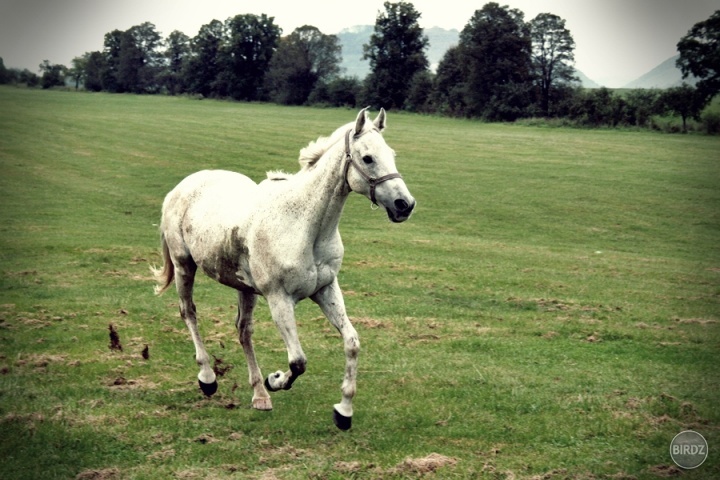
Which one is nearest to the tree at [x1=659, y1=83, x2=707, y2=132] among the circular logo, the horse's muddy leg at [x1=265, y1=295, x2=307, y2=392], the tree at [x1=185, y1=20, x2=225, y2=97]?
the circular logo

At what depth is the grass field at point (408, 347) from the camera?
21.8ft

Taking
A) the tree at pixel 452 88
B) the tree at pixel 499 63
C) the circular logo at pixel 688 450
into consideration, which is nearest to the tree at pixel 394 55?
the tree at pixel 452 88

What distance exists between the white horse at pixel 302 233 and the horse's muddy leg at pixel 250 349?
13 millimetres

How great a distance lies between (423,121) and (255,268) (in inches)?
2091

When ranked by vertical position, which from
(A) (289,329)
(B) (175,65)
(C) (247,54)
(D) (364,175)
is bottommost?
(A) (289,329)

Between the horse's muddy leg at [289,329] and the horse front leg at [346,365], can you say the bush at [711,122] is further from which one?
the horse's muddy leg at [289,329]

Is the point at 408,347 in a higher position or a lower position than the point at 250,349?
lower

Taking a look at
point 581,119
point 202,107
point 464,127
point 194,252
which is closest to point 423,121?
point 464,127

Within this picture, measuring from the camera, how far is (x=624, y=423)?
7418 millimetres

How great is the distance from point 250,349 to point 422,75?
202ft

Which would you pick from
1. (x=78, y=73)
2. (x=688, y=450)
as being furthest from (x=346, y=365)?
(x=78, y=73)

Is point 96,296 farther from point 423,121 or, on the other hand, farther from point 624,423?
point 423,121

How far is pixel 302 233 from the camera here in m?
7.16

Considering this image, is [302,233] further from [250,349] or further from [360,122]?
[250,349]
